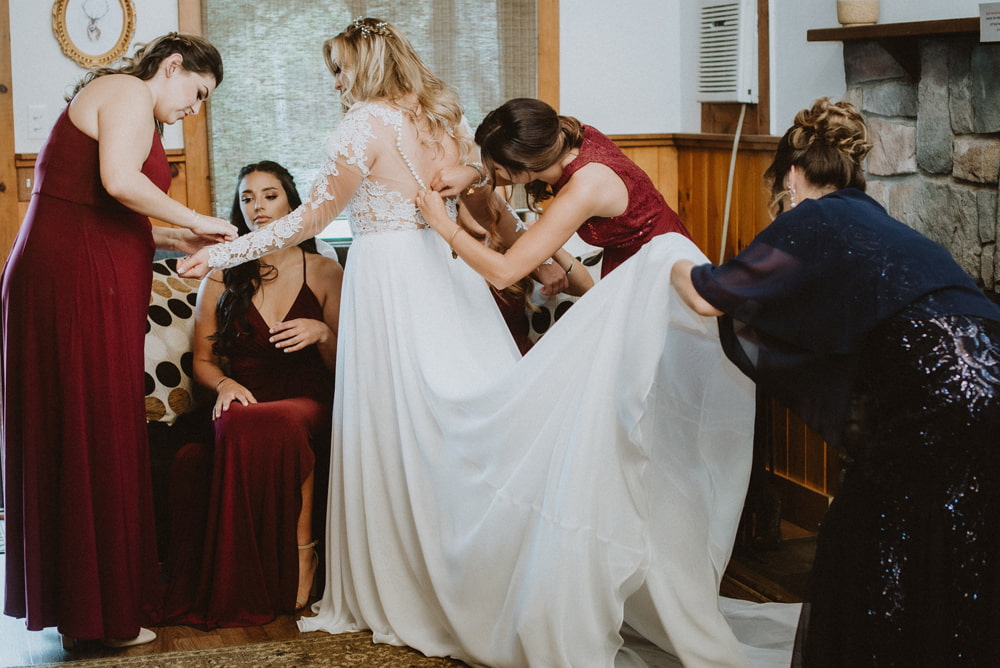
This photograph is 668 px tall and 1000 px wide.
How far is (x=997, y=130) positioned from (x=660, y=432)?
1.25m

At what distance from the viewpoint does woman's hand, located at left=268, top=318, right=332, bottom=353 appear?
10.7 ft

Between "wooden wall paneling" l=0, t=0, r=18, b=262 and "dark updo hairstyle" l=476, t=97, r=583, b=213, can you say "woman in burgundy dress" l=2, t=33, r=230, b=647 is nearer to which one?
"dark updo hairstyle" l=476, t=97, r=583, b=213

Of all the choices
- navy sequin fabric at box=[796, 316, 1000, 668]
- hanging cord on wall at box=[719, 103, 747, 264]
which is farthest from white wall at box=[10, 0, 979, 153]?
navy sequin fabric at box=[796, 316, 1000, 668]

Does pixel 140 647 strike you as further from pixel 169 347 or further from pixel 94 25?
pixel 94 25

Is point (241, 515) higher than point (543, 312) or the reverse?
the reverse

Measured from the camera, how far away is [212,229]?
2938 mm

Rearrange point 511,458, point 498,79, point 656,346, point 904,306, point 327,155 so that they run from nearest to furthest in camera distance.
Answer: point 904,306
point 656,346
point 511,458
point 327,155
point 498,79

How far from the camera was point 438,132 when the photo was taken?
9.48 feet

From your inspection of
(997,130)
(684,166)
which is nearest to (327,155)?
(997,130)

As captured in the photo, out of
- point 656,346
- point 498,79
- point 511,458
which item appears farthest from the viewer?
point 498,79

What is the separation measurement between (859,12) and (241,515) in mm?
2339

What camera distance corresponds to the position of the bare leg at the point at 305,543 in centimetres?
315

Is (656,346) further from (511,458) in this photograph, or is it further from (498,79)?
(498,79)

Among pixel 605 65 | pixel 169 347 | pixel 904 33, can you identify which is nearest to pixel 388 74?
pixel 169 347
